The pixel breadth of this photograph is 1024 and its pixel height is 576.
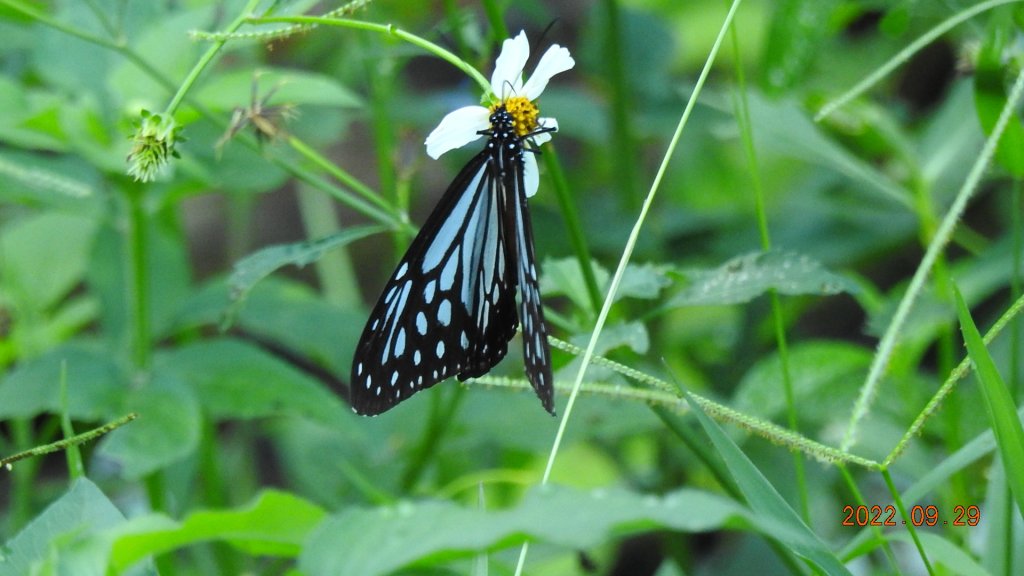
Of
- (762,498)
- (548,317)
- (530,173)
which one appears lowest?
(762,498)

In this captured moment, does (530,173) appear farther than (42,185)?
No

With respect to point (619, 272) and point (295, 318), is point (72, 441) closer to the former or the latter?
point (619, 272)

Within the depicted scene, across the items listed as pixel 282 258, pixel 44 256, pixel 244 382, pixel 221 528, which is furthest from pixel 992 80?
pixel 44 256

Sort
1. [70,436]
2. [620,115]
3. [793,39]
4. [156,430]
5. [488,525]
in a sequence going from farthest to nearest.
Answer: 1. [620,115]
2. [793,39]
3. [156,430]
4. [70,436]
5. [488,525]

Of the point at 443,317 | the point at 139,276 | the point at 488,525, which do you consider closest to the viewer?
the point at 488,525

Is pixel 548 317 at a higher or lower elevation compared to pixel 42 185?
lower
